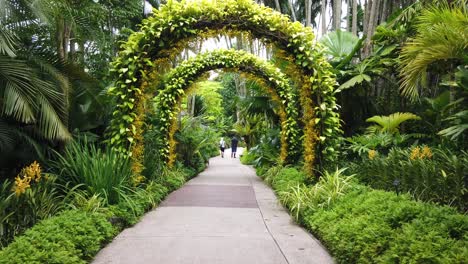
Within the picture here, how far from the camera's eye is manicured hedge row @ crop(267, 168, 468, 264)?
3.44 m

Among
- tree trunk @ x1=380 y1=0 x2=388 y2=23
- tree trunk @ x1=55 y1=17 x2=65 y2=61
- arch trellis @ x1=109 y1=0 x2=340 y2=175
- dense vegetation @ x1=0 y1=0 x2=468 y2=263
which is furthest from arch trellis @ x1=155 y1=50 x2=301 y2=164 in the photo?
tree trunk @ x1=380 y1=0 x2=388 y2=23

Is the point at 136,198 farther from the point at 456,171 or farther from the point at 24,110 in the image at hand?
the point at 456,171

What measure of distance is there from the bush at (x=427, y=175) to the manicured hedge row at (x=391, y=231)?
54cm

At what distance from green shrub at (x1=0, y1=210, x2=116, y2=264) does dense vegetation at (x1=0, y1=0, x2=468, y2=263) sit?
0.05 ft

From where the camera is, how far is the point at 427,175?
5621mm

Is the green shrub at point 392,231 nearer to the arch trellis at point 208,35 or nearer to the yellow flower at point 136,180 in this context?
the arch trellis at point 208,35

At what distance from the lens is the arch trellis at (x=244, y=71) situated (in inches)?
484

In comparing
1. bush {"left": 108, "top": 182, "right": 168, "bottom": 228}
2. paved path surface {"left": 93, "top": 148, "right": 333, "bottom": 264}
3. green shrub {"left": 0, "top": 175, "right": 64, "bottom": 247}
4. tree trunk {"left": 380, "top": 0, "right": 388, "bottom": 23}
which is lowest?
paved path surface {"left": 93, "top": 148, "right": 333, "bottom": 264}

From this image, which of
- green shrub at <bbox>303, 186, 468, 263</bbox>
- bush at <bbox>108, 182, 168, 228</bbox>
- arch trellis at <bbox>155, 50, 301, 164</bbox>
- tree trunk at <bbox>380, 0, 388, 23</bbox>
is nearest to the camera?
green shrub at <bbox>303, 186, 468, 263</bbox>

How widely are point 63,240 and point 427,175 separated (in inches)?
177

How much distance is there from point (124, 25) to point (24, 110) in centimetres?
1261

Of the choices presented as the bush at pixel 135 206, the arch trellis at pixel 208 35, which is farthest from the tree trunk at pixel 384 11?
the bush at pixel 135 206

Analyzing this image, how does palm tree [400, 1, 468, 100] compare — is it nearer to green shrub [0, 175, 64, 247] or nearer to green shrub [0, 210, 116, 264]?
green shrub [0, 210, 116, 264]

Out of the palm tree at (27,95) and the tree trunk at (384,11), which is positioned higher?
the tree trunk at (384,11)
